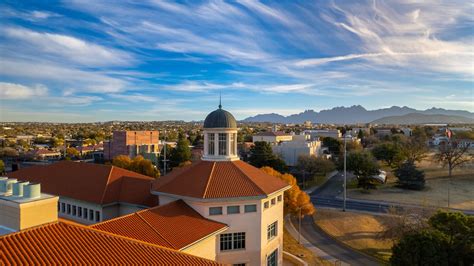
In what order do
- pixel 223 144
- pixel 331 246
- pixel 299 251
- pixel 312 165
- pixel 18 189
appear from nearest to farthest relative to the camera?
pixel 18 189
pixel 223 144
pixel 299 251
pixel 331 246
pixel 312 165

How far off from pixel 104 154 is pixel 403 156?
90.2 meters

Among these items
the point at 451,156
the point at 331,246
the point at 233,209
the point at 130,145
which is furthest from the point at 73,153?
the point at 451,156

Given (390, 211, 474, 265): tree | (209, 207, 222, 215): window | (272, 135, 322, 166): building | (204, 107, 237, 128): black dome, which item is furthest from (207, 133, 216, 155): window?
(272, 135, 322, 166): building

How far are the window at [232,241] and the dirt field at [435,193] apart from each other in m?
46.3

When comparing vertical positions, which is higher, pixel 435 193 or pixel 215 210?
pixel 215 210

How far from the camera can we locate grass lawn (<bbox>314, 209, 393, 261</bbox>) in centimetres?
4359

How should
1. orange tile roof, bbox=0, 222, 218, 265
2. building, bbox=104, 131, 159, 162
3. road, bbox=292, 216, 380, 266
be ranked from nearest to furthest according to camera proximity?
orange tile roof, bbox=0, 222, 218, 265
road, bbox=292, 216, 380, 266
building, bbox=104, 131, 159, 162

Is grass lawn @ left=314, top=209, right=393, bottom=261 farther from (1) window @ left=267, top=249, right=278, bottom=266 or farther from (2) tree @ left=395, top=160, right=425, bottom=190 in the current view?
(2) tree @ left=395, top=160, right=425, bottom=190

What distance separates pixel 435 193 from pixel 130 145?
8107 cm

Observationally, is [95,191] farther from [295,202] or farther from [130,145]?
[130,145]

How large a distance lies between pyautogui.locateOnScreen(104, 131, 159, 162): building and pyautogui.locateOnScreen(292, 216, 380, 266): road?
183 feet

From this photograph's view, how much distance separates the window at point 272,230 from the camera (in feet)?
91.6

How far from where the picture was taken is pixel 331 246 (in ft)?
141

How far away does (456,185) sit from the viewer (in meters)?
79.9
